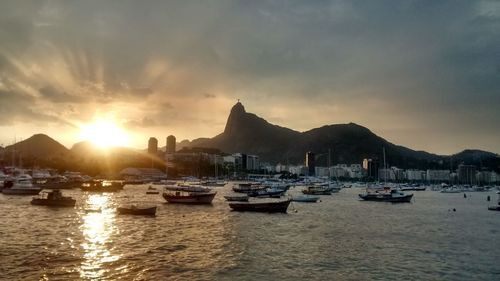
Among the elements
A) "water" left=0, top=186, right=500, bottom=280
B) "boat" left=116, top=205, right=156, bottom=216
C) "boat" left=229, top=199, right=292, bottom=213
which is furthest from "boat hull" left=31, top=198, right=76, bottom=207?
"boat" left=229, top=199, right=292, bottom=213

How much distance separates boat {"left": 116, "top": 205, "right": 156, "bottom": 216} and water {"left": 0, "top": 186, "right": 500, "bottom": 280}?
7.62ft

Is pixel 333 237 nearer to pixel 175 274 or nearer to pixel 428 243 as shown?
pixel 428 243

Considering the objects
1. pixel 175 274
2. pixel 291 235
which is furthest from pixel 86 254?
pixel 291 235

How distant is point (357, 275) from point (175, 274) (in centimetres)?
1210

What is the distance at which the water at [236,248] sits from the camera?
1077 inches

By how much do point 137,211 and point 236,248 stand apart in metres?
28.0

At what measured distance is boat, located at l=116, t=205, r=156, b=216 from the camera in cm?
5888

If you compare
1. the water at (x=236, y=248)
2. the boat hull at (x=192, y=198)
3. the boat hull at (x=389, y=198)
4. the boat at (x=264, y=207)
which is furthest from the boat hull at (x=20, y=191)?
the boat hull at (x=389, y=198)

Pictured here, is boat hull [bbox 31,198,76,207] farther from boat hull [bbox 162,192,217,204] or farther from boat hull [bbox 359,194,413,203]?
boat hull [bbox 359,194,413,203]

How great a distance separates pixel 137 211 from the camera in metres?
59.6

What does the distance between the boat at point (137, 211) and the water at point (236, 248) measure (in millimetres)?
2323

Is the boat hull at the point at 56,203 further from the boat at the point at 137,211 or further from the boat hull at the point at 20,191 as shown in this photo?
the boat hull at the point at 20,191

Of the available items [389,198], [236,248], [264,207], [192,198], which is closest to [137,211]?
[192,198]

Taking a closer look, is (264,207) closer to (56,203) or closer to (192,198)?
(192,198)
